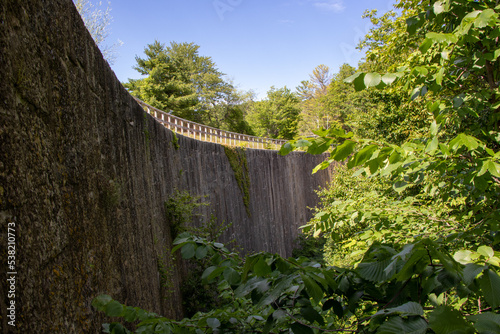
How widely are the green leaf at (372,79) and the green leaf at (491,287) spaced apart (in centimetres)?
78

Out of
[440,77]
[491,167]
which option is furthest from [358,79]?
[491,167]

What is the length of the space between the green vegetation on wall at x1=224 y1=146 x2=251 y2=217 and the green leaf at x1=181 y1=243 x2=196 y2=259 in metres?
6.17

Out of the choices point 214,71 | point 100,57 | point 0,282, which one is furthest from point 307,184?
point 214,71

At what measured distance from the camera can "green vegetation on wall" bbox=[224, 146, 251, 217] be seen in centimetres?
776

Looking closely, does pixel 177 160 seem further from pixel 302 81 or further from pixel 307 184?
pixel 302 81

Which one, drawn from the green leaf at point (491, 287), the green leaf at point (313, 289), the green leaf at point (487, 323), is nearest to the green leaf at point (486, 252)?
the green leaf at point (491, 287)

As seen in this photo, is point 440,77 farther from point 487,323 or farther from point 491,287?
point 487,323

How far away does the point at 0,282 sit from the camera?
92 cm

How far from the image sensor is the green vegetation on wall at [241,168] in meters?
7.76

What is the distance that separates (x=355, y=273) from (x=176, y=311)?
3306 mm

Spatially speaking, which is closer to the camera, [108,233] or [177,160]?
[108,233]

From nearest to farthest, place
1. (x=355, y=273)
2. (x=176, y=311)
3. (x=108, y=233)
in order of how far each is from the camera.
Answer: (x=355, y=273), (x=108, y=233), (x=176, y=311)

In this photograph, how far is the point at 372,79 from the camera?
1.34 meters

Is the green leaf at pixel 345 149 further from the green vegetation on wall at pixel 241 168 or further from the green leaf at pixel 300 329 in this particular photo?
the green vegetation on wall at pixel 241 168
